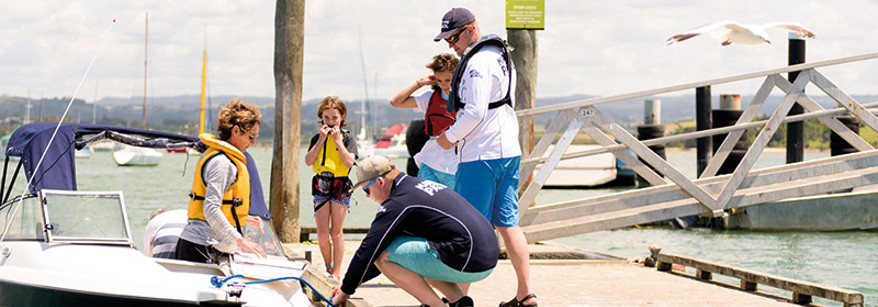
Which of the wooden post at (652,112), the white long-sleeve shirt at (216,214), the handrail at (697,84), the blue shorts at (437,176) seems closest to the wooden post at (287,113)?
the handrail at (697,84)

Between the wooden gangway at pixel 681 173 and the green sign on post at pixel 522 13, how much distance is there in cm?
83

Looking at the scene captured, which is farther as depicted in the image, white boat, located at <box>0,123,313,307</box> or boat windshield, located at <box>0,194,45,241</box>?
boat windshield, located at <box>0,194,45,241</box>

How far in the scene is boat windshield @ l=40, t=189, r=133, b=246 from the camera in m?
5.58

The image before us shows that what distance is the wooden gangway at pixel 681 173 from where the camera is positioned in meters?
10.4

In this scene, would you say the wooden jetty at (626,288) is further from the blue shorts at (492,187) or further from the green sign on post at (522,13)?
the green sign on post at (522,13)

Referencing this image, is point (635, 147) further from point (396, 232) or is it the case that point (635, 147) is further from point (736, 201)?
point (396, 232)

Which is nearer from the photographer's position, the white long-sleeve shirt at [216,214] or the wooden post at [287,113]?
the white long-sleeve shirt at [216,214]

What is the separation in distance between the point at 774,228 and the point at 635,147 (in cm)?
849

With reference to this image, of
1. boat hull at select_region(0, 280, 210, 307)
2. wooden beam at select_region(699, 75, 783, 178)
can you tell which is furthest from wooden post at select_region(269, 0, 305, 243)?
boat hull at select_region(0, 280, 210, 307)

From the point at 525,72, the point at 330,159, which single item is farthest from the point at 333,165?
the point at 525,72

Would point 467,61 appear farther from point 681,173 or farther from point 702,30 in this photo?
point 702,30

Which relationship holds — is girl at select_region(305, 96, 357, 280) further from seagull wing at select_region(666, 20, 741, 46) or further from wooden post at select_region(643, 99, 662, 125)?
wooden post at select_region(643, 99, 662, 125)

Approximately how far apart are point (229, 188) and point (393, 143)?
376 feet

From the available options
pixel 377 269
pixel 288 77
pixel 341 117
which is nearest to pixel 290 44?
pixel 288 77
